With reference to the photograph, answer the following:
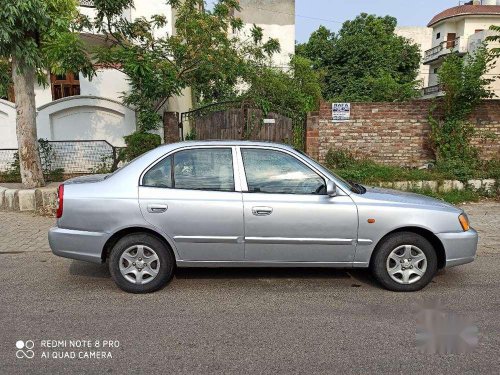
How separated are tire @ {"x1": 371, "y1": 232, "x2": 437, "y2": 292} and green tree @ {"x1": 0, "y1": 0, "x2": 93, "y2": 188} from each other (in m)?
6.53

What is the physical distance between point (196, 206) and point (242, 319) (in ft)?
3.84

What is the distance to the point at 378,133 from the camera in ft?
32.2

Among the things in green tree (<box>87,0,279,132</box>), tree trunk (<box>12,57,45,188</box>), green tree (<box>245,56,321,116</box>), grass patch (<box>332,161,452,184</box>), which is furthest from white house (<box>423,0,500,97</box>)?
tree trunk (<box>12,57,45,188</box>)

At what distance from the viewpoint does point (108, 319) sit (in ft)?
11.2

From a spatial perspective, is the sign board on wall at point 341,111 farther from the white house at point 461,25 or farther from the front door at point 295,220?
the white house at point 461,25

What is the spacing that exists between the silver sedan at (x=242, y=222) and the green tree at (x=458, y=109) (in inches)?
234

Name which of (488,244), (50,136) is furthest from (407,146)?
(50,136)

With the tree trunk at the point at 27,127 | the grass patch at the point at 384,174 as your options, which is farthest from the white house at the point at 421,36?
the tree trunk at the point at 27,127

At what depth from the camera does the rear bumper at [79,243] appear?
389 cm

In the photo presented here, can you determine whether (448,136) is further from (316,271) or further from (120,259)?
(120,259)

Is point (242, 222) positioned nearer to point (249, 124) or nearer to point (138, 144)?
point (249, 124)

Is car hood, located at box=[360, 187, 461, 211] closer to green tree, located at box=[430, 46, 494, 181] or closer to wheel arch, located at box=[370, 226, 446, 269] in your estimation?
wheel arch, located at box=[370, 226, 446, 269]

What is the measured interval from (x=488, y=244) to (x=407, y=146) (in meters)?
4.46

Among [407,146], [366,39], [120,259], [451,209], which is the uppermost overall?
[366,39]
